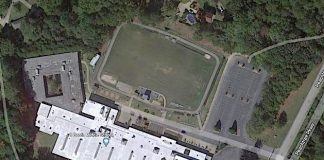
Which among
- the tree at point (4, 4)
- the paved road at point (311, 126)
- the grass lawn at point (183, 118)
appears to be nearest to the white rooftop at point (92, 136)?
the grass lawn at point (183, 118)

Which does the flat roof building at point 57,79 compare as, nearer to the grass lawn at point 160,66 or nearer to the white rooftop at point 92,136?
the white rooftop at point 92,136

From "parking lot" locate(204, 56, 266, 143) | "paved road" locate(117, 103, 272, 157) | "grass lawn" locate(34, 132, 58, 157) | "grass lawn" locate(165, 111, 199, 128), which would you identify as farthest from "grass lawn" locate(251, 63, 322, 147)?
"grass lawn" locate(34, 132, 58, 157)

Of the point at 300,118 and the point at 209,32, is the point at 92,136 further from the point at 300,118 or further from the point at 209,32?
the point at 300,118

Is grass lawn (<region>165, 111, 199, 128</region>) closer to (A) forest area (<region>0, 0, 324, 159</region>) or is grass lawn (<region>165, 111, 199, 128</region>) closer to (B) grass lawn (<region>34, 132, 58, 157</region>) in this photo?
(A) forest area (<region>0, 0, 324, 159</region>)

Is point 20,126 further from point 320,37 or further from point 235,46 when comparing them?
point 320,37

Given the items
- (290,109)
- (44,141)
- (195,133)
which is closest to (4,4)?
(44,141)

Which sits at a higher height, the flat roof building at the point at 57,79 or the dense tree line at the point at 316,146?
the dense tree line at the point at 316,146
